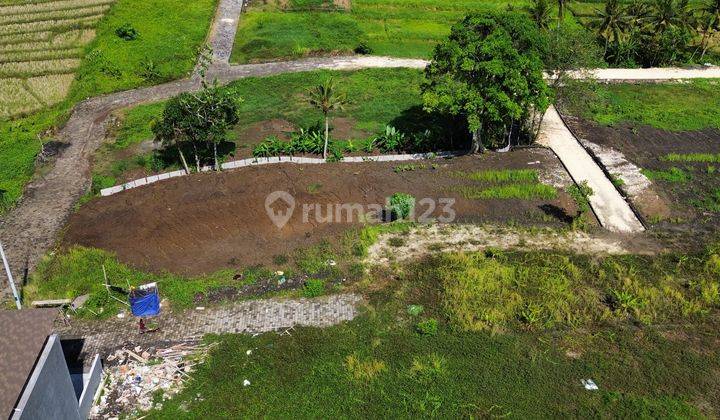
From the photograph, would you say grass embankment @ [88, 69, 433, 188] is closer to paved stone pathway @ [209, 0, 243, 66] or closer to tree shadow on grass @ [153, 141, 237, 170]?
tree shadow on grass @ [153, 141, 237, 170]

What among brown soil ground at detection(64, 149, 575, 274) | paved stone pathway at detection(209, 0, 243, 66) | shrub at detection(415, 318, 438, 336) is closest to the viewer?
shrub at detection(415, 318, 438, 336)

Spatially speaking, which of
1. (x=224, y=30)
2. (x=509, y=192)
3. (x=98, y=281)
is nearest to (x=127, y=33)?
(x=224, y=30)

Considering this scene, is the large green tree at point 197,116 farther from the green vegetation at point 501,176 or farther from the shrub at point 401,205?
the green vegetation at point 501,176

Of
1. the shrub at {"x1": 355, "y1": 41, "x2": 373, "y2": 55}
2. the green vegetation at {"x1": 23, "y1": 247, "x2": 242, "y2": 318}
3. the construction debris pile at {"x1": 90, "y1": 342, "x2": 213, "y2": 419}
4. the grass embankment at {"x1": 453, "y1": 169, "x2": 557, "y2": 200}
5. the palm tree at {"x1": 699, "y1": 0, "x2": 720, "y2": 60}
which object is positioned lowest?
the construction debris pile at {"x1": 90, "y1": 342, "x2": 213, "y2": 419}

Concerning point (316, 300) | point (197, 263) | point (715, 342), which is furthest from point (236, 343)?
point (715, 342)

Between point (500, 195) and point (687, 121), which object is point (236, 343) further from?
point (687, 121)

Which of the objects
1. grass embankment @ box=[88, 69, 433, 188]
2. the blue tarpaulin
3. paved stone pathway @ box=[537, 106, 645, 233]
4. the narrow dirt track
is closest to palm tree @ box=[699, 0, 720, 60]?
the narrow dirt track
